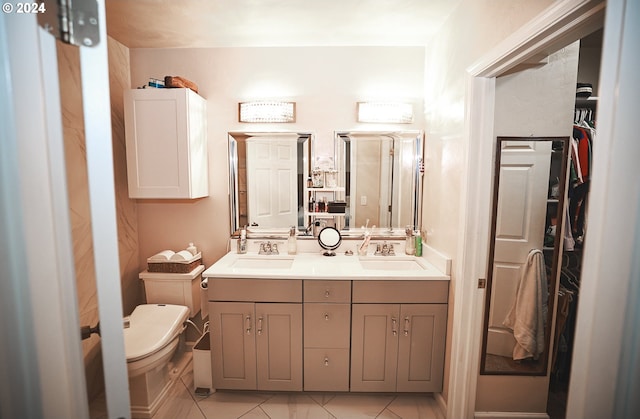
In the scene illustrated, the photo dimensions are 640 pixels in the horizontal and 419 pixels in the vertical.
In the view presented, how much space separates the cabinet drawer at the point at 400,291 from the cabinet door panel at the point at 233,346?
723mm

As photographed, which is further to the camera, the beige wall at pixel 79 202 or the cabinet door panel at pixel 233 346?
the cabinet door panel at pixel 233 346

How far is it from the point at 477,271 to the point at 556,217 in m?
0.62

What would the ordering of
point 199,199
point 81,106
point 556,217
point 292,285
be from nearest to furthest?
point 81,106, point 556,217, point 292,285, point 199,199

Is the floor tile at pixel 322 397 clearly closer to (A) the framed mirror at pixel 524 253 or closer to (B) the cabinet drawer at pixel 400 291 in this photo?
(B) the cabinet drawer at pixel 400 291

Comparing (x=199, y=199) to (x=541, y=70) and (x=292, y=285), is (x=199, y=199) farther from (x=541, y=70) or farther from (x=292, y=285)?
(x=541, y=70)

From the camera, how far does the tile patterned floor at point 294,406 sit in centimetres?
186

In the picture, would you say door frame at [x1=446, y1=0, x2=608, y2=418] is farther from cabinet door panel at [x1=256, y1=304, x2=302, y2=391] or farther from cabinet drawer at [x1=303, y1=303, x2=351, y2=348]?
cabinet door panel at [x1=256, y1=304, x2=302, y2=391]

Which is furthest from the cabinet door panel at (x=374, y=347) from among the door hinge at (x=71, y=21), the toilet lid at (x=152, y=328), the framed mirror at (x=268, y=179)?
the door hinge at (x=71, y=21)

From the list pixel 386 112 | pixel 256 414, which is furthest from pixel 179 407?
pixel 386 112

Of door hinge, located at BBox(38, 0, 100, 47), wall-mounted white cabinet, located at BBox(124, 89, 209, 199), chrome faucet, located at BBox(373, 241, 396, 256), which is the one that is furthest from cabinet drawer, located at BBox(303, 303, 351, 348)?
door hinge, located at BBox(38, 0, 100, 47)

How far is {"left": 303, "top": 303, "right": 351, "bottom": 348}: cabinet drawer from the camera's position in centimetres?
189

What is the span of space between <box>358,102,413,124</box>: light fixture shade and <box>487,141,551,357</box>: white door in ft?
2.56

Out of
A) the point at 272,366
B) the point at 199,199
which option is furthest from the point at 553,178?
the point at 199,199

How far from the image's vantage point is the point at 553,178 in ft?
5.60
